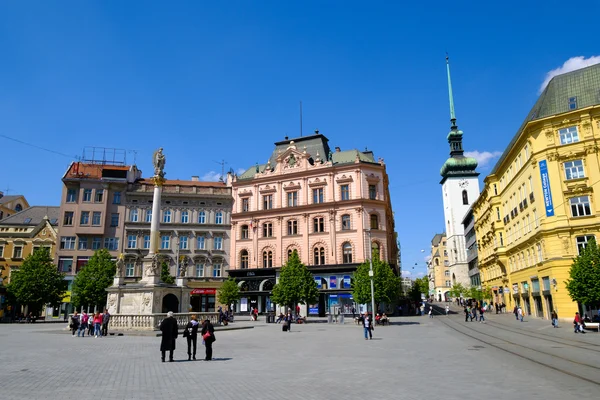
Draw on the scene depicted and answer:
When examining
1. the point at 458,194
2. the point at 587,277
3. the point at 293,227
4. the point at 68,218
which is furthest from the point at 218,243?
the point at 458,194

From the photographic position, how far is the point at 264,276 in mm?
56125

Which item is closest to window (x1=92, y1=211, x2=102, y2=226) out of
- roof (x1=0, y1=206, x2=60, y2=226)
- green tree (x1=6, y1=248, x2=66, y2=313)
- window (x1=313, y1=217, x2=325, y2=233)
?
green tree (x1=6, y1=248, x2=66, y2=313)

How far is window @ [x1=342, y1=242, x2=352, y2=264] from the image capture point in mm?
53031

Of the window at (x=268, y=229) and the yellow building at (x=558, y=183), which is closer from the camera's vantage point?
the yellow building at (x=558, y=183)

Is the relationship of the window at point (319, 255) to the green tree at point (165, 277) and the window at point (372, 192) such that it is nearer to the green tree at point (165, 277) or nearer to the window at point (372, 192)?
the window at point (372, 192)

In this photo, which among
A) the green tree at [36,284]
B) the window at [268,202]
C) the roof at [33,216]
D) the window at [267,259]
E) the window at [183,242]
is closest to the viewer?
the green tree at [36,284]

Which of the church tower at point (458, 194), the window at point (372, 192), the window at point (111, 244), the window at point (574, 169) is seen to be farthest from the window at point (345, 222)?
the church tower at point (458, 194)

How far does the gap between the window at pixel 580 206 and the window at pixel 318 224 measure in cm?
2820

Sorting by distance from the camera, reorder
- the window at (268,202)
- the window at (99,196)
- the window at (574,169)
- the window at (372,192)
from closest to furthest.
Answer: the window at (574,169) < the window at (372,192) < the window at (99,196) < the window at (268,202)

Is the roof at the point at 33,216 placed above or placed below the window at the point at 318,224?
above

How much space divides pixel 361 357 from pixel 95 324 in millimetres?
17414

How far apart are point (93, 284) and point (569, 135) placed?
50.2 m

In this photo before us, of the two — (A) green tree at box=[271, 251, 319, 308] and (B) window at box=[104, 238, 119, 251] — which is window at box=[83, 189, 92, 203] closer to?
(B) window at box=[104, 238, 119, 251]

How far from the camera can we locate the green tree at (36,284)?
46750 mm
